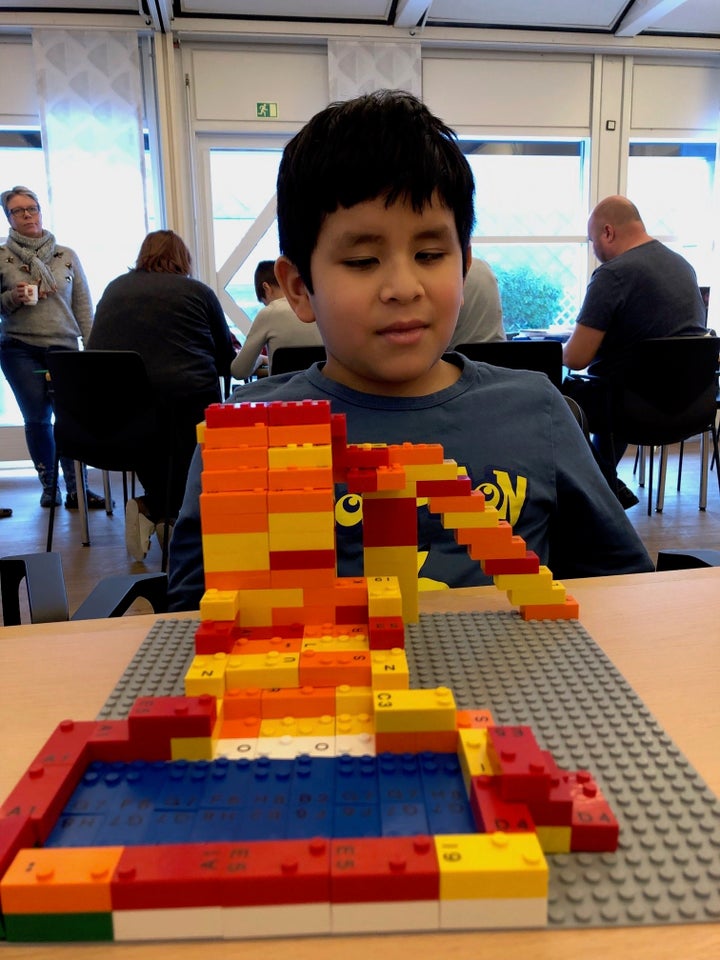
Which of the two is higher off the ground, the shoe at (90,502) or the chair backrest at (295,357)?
the chair backrest at (295,357)

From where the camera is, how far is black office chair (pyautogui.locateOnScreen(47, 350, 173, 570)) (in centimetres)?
228

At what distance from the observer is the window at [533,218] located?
4.64 metres

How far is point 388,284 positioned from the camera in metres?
0.82

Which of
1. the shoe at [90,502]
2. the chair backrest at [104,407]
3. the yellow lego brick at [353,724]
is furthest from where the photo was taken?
the shoe at [90,502]

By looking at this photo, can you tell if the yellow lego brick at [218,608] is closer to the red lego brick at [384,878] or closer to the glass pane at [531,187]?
the red lego brick at [384,878]

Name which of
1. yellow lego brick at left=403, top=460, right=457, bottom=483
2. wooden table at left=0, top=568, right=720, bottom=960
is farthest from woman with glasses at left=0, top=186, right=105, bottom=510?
yellow lego brick at left=403, top=460, right=457, bottom=483

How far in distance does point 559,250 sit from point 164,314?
3098 millimetres

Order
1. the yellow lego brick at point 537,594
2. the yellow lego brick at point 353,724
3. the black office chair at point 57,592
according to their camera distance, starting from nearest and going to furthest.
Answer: the yellow lego brick at point 353,724
the yellow lego brick at point 537,594
the black office chair at point 57,592

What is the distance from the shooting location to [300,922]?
0.31 m

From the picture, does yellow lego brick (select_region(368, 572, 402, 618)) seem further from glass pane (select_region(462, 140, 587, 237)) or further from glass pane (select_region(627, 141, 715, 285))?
glass pane (select_region(627, 141, 715, 285))

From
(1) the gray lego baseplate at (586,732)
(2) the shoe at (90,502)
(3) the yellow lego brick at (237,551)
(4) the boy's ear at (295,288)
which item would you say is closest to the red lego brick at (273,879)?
(1) the gray lego baseplate at (586,732)

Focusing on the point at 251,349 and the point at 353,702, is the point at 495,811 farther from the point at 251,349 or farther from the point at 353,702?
the point at 251,349

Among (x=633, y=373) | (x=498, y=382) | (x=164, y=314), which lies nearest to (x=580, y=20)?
(x=633, y=373)

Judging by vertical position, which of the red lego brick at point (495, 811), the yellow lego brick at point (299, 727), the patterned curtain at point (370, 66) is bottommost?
the yellow lego brick at point (299, 727)
